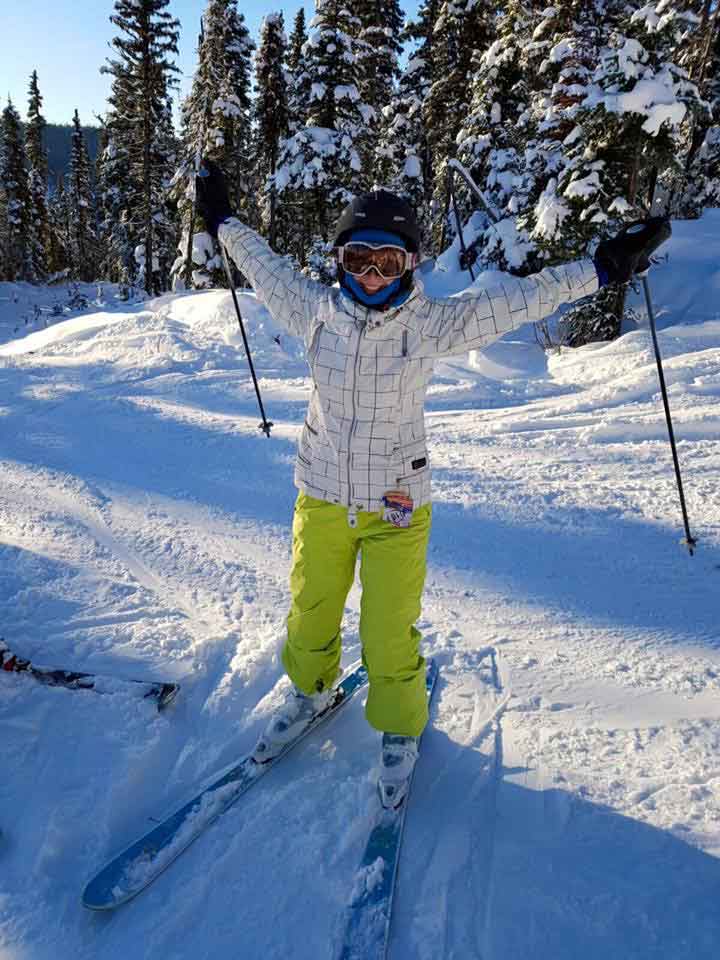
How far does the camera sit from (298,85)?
18.2 m

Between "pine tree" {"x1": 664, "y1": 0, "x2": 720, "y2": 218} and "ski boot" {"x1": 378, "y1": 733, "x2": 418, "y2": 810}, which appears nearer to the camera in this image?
"ski boot" {"x1": 378, "y1": 733, "x2": 418, "y2": 810}

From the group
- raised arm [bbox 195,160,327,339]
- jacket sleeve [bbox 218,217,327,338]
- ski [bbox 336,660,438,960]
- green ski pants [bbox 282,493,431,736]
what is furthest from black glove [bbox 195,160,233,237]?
ski [bbox 336,660,438,960]

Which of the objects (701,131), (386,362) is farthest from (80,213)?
(386,362)

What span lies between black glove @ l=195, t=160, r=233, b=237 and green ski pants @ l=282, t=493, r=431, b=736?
1529 millimetres

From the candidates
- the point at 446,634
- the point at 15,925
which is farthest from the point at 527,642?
the point at 15,925

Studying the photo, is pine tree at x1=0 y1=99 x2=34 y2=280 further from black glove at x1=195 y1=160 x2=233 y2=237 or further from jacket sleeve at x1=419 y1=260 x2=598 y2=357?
jacket sleeve at x1=419 y1=260 x2=598 y2=357

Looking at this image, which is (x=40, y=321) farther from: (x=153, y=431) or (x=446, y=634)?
(x=446, y=634)

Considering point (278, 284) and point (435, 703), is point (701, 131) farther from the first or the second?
point (435, 703)

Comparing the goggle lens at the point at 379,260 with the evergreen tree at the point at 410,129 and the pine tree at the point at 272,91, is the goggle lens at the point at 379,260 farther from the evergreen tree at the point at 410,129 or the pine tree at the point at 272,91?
the evergreen tree at the point at 410,129

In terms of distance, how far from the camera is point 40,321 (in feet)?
67.9

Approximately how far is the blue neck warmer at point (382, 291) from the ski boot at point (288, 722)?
5.42 ft

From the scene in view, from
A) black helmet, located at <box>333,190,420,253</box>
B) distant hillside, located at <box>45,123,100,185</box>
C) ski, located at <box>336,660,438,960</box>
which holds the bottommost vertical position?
ski, located at <box>336,660,438,960</box>

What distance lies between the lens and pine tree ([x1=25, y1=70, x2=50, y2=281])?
3988 centimetres

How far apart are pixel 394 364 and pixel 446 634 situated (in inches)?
70.3
